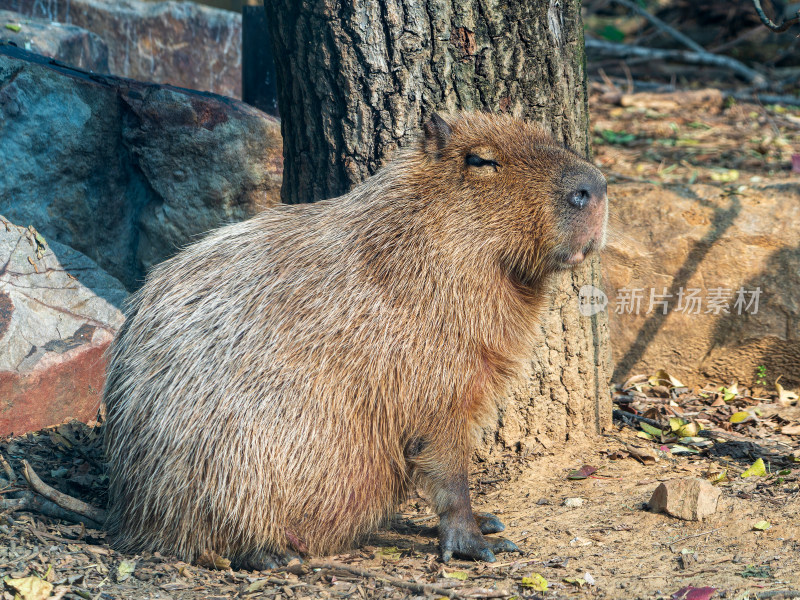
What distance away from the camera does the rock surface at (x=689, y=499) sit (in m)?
3.32

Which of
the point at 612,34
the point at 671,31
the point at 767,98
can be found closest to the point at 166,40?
the point at 671,31

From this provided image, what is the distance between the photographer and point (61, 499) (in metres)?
3.26

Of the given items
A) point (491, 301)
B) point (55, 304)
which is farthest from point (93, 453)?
point (491, 301)

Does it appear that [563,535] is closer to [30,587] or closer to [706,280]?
[30,587]

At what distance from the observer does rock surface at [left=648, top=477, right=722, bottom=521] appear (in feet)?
10.9

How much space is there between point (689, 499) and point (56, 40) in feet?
17.9

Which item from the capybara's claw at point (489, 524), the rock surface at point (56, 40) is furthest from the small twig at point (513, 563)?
the rock surface at point (56, 40)

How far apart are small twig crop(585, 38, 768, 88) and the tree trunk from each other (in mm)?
5775

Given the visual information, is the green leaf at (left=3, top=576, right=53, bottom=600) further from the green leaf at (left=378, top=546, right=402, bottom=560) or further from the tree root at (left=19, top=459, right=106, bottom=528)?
the green leaf at (left=378, top=546, right=402, bottom=560)

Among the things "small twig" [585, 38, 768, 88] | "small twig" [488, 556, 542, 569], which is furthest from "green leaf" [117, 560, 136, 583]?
"small twig" [585, 38, 768, 88]

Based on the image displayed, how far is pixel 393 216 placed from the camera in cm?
312

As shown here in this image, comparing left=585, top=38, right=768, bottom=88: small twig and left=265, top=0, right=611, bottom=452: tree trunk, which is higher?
left=585, top=38, right=768, bottom=88: small twig

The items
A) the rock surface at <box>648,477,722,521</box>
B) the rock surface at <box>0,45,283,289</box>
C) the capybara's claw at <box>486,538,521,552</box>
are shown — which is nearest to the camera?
the capybara's claw at <box>486,538,521,552</box>

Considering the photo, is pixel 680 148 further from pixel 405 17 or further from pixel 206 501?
pixel 206 501
